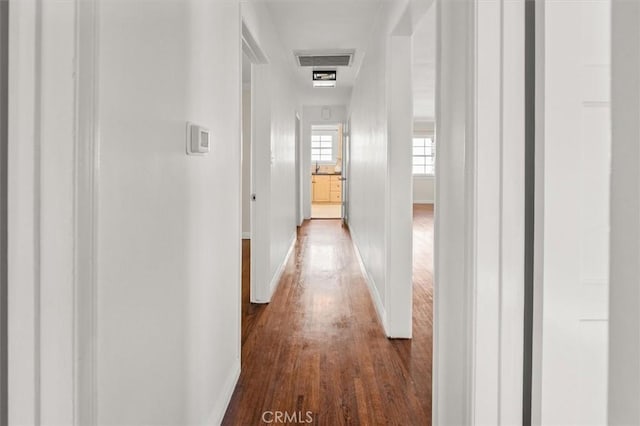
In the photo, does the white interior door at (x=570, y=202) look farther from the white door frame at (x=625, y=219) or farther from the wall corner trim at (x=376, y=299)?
the wall corner trim at (x=376, y=299)

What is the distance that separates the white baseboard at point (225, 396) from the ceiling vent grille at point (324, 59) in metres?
3.85

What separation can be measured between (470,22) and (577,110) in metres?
0.34

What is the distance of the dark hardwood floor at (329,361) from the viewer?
6.38 ft

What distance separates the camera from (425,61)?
5.59 metres

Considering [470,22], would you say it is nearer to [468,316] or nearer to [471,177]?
[471,177]

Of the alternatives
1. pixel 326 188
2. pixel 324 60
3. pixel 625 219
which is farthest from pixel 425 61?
pixel 326 188

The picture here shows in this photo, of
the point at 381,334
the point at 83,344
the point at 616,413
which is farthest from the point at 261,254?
the point at 616,413

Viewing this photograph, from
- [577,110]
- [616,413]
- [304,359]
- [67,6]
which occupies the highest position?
[67,6]

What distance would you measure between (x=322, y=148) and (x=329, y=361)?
34.9ft

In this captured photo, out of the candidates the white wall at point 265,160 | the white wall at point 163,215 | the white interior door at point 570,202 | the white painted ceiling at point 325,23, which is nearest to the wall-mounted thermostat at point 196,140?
the white wall at point 163,215

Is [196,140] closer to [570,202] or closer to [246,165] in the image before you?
[570,202]

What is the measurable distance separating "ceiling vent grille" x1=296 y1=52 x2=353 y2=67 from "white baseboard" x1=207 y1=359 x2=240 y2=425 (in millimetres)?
3853

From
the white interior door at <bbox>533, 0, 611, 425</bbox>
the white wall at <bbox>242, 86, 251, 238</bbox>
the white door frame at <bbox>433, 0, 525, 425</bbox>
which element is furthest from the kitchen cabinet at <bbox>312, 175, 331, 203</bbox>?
the white interior door at <bbox>533, 0, 611, 425</bbox>

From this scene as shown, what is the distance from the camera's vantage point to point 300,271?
4734 millimetres
